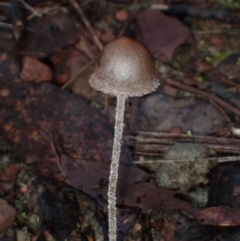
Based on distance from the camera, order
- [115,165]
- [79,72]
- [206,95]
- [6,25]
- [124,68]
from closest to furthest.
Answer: [124,68] → [115,165] → [206,95] → [79,72] → [6,25]

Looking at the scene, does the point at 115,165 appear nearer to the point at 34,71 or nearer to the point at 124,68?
the point at 124,68

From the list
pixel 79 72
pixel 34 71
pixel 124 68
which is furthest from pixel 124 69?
pixel 79 72

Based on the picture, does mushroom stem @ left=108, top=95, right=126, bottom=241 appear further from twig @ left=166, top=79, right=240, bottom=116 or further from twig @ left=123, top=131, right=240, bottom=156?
twig @ left=166, top=79, right=240, bottom=116

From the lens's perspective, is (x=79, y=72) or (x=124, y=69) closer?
(x=124, y=69)

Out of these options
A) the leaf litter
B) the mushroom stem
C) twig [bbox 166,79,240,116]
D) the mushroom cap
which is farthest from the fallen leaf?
the mushroom cap

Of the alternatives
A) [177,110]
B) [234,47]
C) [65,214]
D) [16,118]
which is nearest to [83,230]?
[65,214]

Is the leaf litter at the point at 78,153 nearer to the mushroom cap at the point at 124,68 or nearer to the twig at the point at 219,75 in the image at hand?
the twig at the point at 219,75

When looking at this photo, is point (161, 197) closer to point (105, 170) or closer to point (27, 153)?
point (105, 170)
